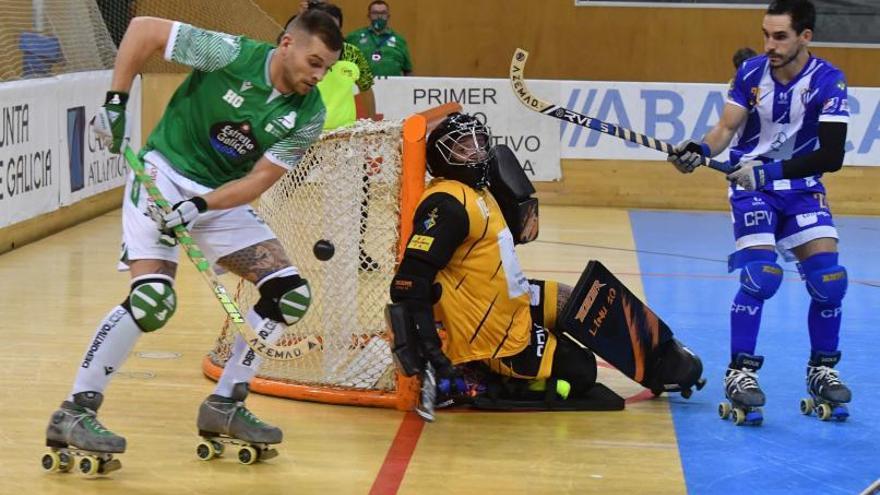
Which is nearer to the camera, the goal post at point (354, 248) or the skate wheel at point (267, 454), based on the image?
the skate wheel at point (267, 454)

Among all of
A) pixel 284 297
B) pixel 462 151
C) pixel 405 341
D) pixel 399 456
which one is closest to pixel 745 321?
pixel 462 151

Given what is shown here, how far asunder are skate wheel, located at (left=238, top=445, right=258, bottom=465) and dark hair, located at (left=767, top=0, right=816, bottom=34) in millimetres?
2734

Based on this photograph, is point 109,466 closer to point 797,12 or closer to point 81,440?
point 81,440

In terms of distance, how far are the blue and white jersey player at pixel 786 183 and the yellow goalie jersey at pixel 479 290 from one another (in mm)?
875

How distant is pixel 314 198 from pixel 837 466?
2433 millimetres

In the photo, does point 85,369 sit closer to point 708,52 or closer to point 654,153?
point 654,153

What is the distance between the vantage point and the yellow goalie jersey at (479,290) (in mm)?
5516

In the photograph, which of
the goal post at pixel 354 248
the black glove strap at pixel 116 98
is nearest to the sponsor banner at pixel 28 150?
the goal post at pixel 354 248

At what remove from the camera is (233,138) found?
187 inches

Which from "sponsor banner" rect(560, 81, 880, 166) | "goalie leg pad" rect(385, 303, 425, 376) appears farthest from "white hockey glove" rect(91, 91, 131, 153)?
"sponsor banner" rect(560, 81, 880, 166)

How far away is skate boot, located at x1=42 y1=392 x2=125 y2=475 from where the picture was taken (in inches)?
181

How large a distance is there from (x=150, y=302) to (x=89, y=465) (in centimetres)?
59

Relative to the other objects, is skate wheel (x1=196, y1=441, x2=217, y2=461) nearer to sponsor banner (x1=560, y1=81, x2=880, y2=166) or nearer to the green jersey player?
the green jersey player

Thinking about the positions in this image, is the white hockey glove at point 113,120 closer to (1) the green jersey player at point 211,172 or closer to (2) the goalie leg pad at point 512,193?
(1) the green jersey player at point 211,172
